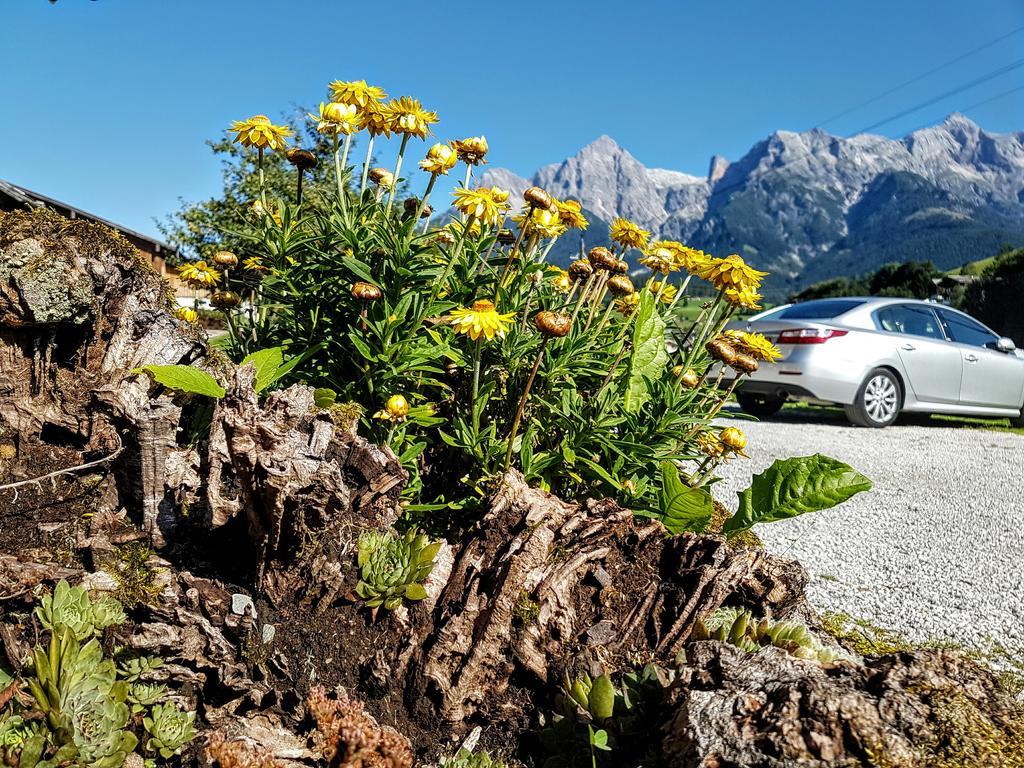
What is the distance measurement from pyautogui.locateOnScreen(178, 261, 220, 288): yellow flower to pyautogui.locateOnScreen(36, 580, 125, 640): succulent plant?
1526 mm

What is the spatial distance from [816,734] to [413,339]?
1.67 metres

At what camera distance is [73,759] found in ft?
4.53

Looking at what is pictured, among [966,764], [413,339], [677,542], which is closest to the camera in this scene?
[966,764]

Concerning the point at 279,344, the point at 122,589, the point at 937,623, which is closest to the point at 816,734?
the point at 122,589

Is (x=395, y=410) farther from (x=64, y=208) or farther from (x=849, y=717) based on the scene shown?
(x=64, y=208)

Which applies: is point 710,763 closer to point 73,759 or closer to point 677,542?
point 677,542

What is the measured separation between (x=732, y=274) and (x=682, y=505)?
0.96m

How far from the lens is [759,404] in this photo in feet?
32.8

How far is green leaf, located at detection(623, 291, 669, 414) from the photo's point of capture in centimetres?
258

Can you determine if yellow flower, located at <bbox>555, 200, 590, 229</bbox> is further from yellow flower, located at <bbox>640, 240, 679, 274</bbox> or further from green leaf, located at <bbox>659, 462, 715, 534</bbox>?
green leaf, located at <bbox>659, 462, 715, 534</bbox>

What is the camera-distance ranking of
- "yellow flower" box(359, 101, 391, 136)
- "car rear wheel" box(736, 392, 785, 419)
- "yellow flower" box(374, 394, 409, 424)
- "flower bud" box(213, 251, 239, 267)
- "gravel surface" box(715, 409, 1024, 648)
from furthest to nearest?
"car rear wheel" box(736, 392, 785, 419) → "gravel surface" box(715, 409, 1024, 648) → "flower bud" box(213, 251, 239, 267) → "yellow flower" box(359, 101, 391, 136) → "yellow flower" box(374, 394, 409, 424)

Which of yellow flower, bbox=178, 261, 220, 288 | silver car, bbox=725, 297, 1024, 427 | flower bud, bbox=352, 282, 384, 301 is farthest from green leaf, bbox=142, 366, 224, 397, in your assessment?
silver car, bbox=725, 297, 1024, 427

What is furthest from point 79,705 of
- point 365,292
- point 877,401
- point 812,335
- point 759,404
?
point 759,404

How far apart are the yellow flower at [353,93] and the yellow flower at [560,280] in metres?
1.05
